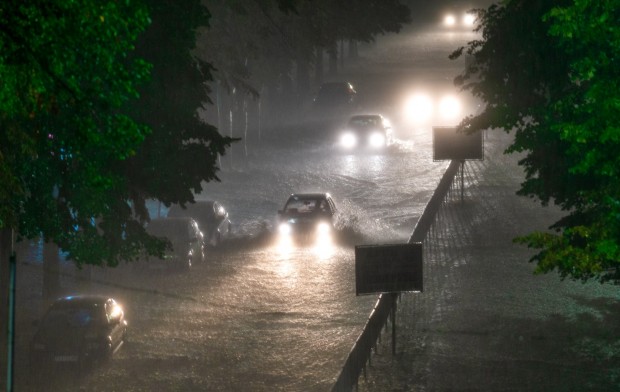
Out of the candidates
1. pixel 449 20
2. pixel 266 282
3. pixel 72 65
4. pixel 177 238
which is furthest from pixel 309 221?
pixel 449 20

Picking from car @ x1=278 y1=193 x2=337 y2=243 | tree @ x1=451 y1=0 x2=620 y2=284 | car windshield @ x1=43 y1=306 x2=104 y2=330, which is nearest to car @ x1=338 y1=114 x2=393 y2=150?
car @ x1=278 y1=193 x2=337 y2=243

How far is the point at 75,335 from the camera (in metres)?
22.4

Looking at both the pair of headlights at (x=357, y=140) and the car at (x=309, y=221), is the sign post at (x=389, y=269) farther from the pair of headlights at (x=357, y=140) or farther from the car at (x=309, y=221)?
the pair of headlights at (x=357, y=140)

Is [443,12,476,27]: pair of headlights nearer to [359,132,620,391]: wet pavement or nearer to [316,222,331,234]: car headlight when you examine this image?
[316,222,331,234]: car headlight

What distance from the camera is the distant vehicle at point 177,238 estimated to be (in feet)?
107

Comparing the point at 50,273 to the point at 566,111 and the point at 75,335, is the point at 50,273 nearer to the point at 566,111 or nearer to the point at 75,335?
the point at 75,335

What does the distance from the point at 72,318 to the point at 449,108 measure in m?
52.9

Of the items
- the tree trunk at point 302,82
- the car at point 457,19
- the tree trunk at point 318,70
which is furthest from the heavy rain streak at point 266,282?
the car at point 457,19

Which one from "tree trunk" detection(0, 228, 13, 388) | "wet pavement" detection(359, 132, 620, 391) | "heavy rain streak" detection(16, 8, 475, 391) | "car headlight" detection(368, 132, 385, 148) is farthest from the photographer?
"car headlight" detection(368, 132, 385, 148)

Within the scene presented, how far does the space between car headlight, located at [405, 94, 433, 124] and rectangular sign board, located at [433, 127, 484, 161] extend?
85.0 ft

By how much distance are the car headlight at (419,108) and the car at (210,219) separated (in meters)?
33.1

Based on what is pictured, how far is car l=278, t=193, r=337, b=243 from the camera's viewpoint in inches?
1529

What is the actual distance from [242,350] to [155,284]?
28.0 ft

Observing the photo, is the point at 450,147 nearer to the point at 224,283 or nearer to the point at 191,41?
the point at 224,283
